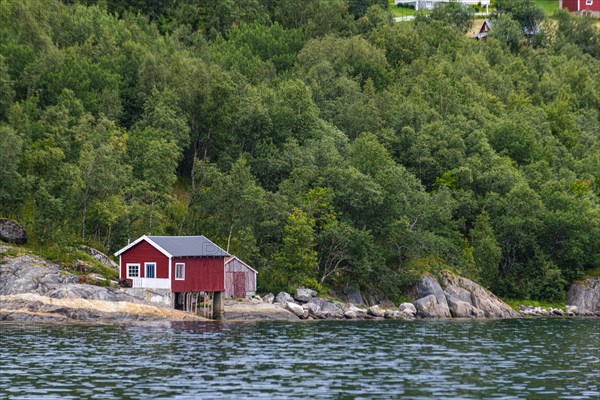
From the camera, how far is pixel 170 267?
8231 cm

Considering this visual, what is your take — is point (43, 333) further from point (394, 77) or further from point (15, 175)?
point (394, 77)

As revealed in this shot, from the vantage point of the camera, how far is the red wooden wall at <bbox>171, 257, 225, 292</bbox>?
272ft

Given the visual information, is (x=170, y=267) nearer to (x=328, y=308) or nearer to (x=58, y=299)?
(x=58, y=299)

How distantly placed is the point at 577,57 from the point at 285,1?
48.8m

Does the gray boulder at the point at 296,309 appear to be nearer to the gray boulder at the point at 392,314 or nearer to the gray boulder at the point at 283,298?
the gray boulder at the point at 283,298

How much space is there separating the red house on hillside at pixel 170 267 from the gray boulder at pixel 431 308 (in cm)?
1778

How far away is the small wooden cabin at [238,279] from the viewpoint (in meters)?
85.9

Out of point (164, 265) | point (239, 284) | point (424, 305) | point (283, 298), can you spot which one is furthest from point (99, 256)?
point (424, 305)

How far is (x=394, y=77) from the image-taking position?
140750 mm

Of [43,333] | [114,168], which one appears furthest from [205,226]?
[43,333]

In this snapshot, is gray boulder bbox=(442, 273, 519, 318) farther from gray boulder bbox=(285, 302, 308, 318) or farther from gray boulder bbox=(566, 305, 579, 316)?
gray boulder bbox=(285, 302, 308, 318)

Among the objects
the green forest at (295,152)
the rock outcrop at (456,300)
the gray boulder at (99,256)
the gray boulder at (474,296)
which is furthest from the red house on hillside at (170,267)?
the gray boulder at (474,296)

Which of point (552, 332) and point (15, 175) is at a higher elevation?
point (15, 175)

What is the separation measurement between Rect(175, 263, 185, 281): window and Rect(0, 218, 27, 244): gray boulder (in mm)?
12467
